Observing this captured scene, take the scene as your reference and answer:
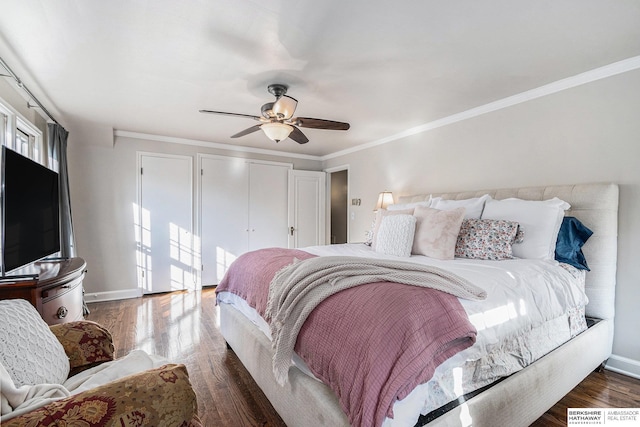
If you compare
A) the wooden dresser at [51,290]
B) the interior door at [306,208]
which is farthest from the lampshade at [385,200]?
the wooden dresser at [51,290]

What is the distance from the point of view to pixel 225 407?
6.03 ft

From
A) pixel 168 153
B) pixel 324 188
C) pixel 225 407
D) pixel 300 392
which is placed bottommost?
pixel 225 407

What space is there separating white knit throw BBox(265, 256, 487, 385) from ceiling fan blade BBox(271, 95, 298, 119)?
4.39ft

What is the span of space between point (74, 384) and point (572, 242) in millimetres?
3025

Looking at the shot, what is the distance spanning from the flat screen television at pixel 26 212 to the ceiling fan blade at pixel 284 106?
1.59 meters

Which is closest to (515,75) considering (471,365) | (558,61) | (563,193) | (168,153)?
(558,61)

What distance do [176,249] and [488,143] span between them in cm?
428

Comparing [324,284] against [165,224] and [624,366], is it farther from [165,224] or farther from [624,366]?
[165,224]

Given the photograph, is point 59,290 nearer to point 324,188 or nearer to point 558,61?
point 558,61

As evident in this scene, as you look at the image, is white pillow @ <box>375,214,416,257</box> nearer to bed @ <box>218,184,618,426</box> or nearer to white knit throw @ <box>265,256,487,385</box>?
bed @ <box>218,184,618,426</box>

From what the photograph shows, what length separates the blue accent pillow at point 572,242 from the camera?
2223 millimetres

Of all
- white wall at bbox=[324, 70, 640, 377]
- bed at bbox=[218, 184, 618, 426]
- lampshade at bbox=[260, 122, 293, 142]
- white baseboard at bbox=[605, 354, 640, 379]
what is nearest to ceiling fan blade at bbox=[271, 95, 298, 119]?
lampshade at bbox=[260, 122, 293, 142]

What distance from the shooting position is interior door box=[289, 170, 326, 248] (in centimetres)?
538

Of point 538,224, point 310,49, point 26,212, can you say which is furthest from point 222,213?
point 538,224
